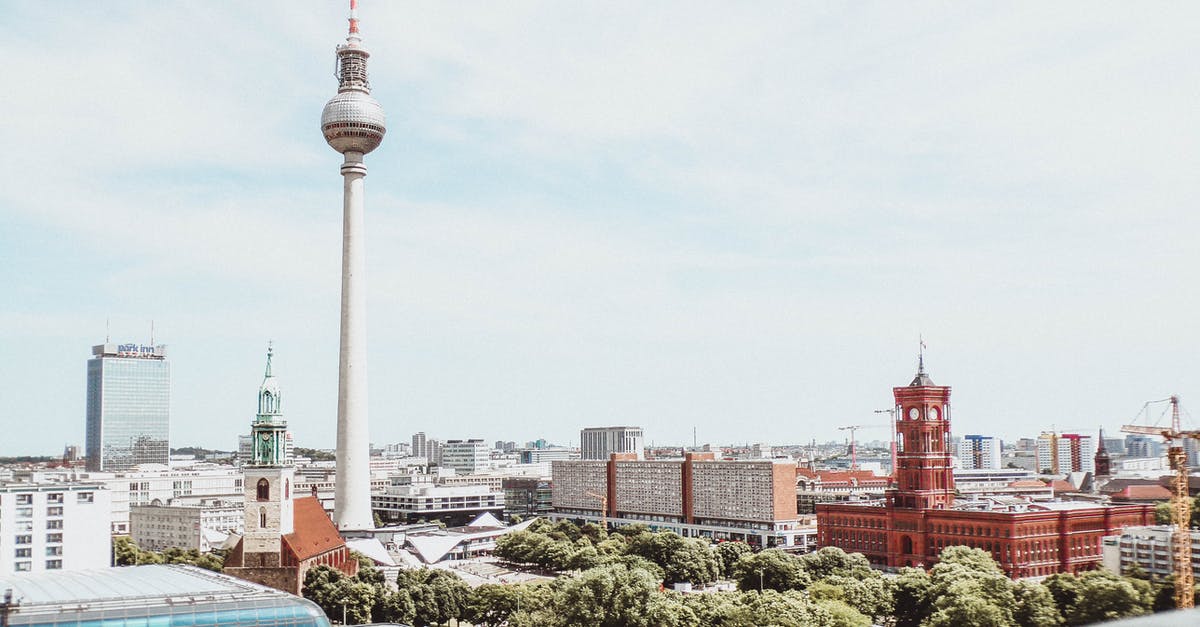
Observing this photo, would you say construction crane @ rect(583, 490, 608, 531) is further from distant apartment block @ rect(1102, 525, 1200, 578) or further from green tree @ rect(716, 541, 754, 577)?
distant apartment block @ rect(1102, 525, 1200, 578)

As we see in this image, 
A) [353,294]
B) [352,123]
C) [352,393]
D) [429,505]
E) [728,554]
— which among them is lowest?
[429,505]

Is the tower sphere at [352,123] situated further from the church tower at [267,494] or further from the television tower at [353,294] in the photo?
the church tower at [267,494]

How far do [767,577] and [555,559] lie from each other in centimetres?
3516

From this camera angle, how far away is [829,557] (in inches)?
4075

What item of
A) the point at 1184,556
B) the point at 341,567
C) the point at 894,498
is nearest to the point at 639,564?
the point at 341,567

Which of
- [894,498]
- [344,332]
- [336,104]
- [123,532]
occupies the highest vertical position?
[336,104]

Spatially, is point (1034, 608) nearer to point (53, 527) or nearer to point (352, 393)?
point (53, 527)

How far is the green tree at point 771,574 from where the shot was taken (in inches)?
3605

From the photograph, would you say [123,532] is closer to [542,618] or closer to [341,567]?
[341,567]

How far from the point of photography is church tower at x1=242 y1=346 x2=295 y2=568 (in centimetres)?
8362

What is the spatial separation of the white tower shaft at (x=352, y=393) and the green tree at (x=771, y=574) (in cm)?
5456

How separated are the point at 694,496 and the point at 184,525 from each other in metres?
76.1

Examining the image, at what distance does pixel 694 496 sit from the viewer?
167000 millimetres

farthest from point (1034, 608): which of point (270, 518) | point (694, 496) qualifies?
point (694, 496)
